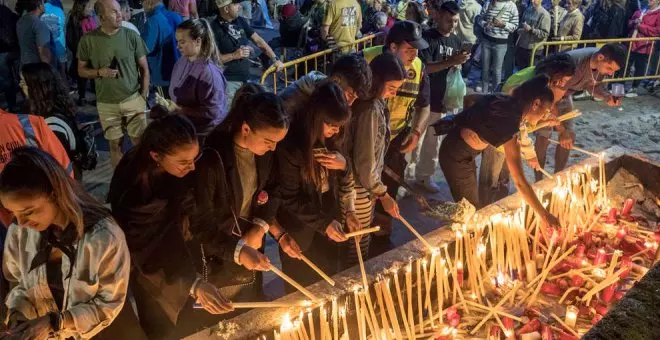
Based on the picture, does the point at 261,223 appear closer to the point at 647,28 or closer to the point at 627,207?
the point at 627,207

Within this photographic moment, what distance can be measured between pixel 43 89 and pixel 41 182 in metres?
2.16

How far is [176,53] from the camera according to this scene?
260 inches

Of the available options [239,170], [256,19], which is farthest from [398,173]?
[256,19]

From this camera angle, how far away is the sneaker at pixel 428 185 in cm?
624

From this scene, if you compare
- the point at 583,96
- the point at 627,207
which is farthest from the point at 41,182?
the point at 583,96

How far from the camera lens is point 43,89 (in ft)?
13.5

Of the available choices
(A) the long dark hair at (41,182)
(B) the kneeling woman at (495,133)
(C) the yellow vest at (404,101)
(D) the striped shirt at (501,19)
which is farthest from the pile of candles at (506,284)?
(D) the striped shirt at (501,19)

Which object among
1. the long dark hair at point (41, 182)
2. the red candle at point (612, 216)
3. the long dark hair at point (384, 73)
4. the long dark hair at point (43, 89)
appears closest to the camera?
the long dark hair at point (41, 182)

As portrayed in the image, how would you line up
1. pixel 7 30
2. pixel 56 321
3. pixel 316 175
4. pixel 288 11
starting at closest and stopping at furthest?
pixel 56 321, pixel 316 175, pixel 7 30, pixel 288 11

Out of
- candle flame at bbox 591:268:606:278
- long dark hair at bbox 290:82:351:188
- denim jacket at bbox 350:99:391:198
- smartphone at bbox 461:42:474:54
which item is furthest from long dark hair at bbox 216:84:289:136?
smartphone at bbox 461:42:474:54

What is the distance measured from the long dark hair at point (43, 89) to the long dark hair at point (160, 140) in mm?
1715

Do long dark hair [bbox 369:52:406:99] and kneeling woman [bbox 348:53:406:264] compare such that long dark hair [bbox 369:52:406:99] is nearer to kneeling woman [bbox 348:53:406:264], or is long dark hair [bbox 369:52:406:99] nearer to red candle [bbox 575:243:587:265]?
kneeling woman [bbox 348:53:406:264]

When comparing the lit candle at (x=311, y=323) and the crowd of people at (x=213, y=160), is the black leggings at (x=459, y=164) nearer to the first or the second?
the crowd of people at (x=213, y=160)

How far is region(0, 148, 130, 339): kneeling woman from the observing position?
225cm
